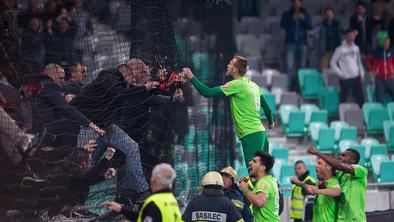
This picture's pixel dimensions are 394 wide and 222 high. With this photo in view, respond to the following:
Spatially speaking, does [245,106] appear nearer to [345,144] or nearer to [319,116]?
[345,144]

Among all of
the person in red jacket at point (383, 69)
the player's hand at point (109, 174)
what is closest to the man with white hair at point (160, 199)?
the player's hand at point (109, 174)

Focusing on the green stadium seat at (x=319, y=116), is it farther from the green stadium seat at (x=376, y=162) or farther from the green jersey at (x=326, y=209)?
the green jersey at (x=326, y=209)

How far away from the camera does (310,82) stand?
929 inches

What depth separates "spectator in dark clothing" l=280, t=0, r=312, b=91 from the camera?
76.6 feet

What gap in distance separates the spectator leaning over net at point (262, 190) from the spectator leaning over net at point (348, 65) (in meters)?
9.96

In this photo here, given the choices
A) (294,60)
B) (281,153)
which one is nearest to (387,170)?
(281,153)

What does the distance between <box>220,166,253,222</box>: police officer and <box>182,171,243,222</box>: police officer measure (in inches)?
→ 42.6

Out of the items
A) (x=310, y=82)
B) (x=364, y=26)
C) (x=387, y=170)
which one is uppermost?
(x=364, y=26)

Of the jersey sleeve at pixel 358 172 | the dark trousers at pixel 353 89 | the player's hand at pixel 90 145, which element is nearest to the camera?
the player's hand at pixel 90 145

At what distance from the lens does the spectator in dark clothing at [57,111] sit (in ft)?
43.7

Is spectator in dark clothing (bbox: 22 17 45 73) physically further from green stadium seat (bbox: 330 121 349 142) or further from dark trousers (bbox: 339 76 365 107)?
dark trousers (bbox: 339 76 365 107)

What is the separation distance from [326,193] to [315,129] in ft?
27.5

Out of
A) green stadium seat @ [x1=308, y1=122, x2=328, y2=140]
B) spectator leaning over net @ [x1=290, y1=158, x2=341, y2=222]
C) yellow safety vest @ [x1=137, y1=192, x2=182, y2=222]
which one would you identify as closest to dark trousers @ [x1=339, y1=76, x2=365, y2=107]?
green stadium seat @ [x1=308, y1=122, x2=328, y2=140]

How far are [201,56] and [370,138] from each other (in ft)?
23.7
